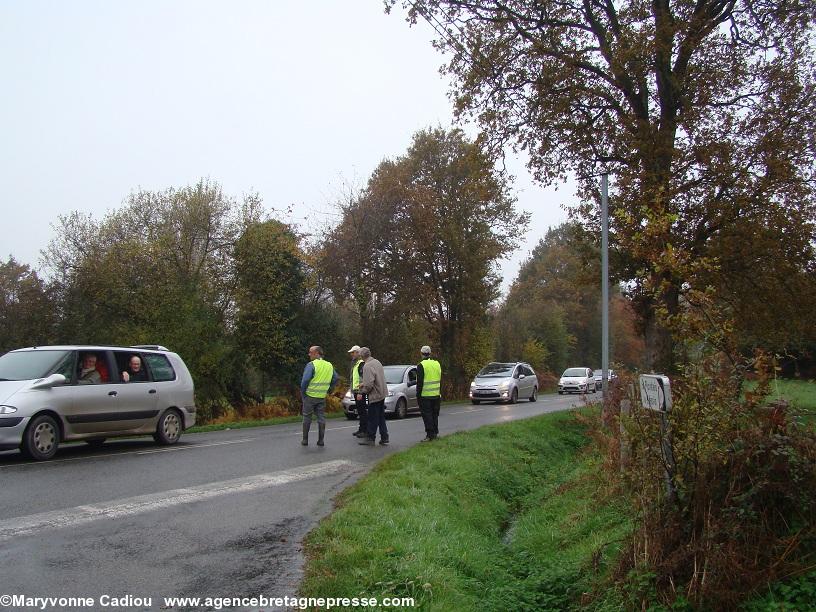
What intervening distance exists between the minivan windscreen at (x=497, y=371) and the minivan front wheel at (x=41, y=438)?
68.0 ft

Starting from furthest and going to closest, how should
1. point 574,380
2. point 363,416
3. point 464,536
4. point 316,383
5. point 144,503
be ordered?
point 574,380 → point 363,416 → point 316,383 → point 144,503 → point 464,536

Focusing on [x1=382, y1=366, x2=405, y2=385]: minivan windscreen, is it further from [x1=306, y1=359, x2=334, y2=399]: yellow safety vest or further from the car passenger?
the car passenger

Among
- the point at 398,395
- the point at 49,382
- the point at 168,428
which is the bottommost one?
the point at 168,428

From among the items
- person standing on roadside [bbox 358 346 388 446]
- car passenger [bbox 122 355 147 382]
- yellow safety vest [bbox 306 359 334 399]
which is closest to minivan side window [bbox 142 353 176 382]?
car passenger [bbox 122 355 147 382]

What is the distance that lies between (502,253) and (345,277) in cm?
1082

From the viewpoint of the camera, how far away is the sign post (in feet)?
15.8

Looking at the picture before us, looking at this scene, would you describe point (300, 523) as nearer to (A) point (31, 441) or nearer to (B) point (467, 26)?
(A) point (31, 441)

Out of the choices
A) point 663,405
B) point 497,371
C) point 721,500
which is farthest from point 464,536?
point 497,371

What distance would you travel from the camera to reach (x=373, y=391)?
13008 mm

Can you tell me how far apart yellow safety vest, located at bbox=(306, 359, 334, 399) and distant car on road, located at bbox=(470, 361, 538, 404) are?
650 inches

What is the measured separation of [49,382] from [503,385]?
20.3 m

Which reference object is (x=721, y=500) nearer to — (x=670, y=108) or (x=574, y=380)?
(x=670, y=108)

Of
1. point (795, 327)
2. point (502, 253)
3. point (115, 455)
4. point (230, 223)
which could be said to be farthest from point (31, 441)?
point (502, 253)

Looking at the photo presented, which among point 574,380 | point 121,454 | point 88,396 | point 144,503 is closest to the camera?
point 144,503
